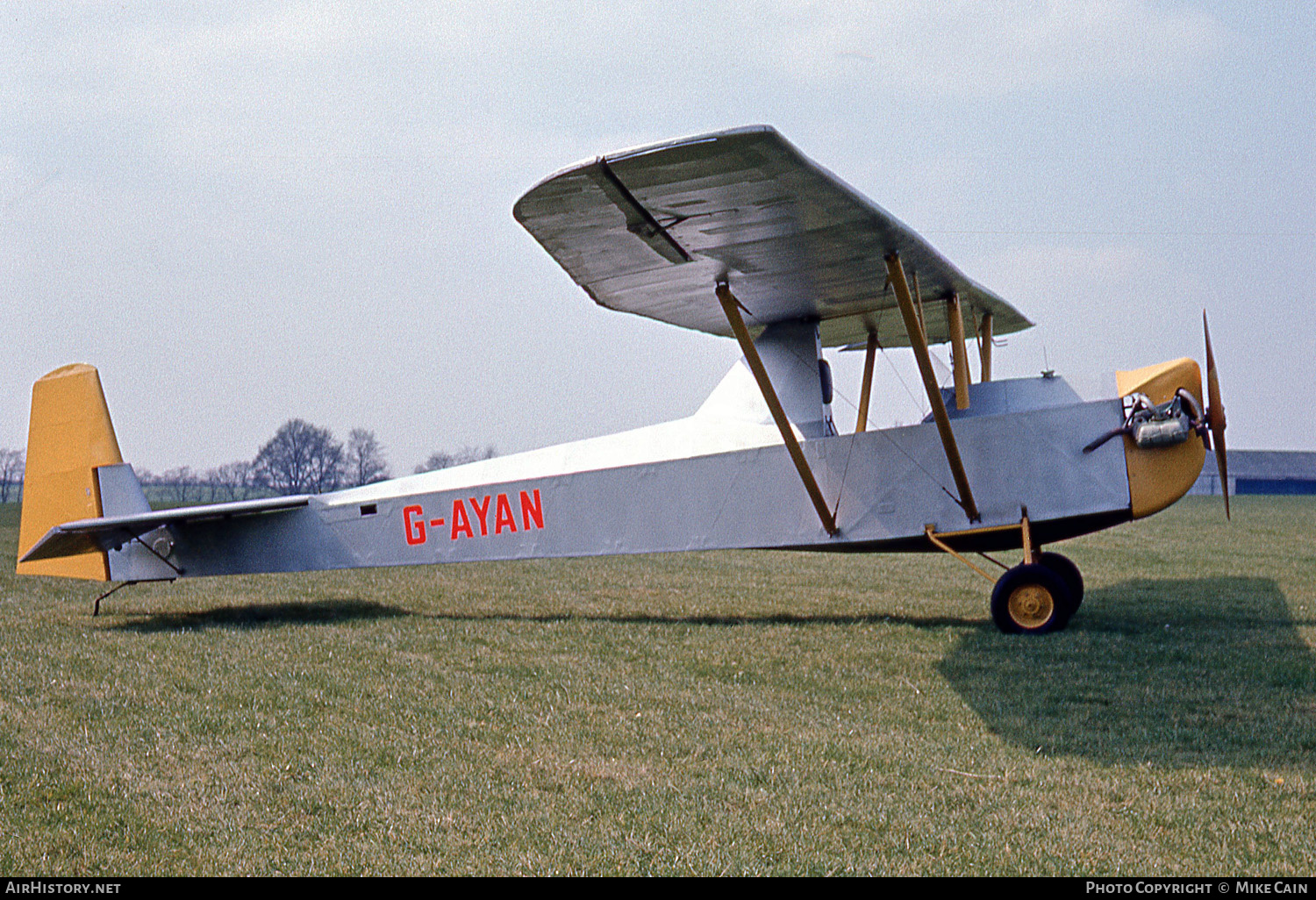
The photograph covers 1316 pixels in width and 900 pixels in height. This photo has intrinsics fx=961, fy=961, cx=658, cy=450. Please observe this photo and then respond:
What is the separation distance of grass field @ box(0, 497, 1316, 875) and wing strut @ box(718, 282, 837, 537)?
3.31ft

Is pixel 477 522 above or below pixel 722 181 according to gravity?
below

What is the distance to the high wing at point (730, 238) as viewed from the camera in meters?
5.18

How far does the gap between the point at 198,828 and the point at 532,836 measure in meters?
1.27

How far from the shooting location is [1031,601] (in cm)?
735

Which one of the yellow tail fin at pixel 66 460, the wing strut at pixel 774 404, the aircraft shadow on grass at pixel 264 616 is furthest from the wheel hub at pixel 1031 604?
the yellow tail fin at pixel 66 460

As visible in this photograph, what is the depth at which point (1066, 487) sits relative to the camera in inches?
298

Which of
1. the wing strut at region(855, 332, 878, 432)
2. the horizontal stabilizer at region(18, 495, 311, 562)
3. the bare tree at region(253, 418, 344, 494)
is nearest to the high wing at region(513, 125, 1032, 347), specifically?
the wing strut at region(855, 332, 878, 432)

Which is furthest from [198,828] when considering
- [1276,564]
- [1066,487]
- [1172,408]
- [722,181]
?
[1276,564]

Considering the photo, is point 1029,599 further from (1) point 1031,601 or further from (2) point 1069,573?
(2) point 1069,573

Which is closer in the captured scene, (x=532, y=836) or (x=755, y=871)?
(x=755, y=871)

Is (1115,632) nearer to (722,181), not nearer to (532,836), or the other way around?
(722,181)

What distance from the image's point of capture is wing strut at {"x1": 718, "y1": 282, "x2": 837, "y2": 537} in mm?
7051

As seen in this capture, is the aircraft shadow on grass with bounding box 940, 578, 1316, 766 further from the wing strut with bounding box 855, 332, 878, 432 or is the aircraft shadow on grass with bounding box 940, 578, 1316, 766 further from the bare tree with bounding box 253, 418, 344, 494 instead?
the bare tree with bounding box 253, 418, 344, 494

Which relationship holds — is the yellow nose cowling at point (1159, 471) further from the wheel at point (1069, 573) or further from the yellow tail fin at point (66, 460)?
the yellow tail fin at point (66, 460)
